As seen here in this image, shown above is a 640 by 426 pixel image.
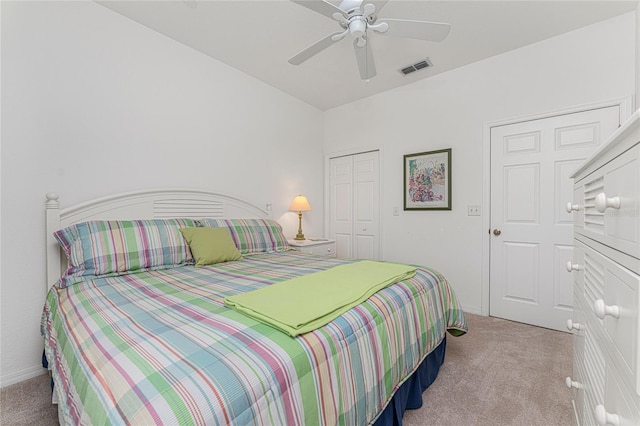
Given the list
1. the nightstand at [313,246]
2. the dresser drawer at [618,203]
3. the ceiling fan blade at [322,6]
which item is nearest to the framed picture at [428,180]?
the nightstand at [313,246]

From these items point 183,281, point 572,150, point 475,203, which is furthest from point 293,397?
point 572,150

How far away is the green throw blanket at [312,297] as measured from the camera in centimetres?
104

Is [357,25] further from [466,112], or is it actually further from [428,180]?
[428,180]

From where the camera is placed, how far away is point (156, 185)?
8.27 feet

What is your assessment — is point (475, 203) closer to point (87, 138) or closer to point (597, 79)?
point (597, 79)

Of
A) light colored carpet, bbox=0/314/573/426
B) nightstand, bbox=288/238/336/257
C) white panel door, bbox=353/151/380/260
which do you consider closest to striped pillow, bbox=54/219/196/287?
light colored carpet, bbox=0/314/573/426

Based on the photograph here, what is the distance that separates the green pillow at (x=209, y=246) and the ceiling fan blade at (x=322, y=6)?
66.9 inches

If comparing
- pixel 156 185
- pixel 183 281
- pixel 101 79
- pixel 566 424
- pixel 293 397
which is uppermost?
pixel 101 79

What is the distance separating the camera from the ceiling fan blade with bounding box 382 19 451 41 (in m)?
1.76

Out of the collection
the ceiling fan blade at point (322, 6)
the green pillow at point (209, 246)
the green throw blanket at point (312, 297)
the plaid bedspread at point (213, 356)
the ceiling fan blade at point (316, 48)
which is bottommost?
the plaid bedspread at point (213, 356)

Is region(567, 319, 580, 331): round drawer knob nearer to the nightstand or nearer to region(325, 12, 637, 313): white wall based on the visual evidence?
region(325, 12, 637, 313): white wall

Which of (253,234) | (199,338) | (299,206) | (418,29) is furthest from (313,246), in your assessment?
(199,338)

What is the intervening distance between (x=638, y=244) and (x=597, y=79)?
9.25 feet

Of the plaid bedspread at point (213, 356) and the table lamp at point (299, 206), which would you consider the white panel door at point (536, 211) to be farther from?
the table lamp at point (299, 206)
